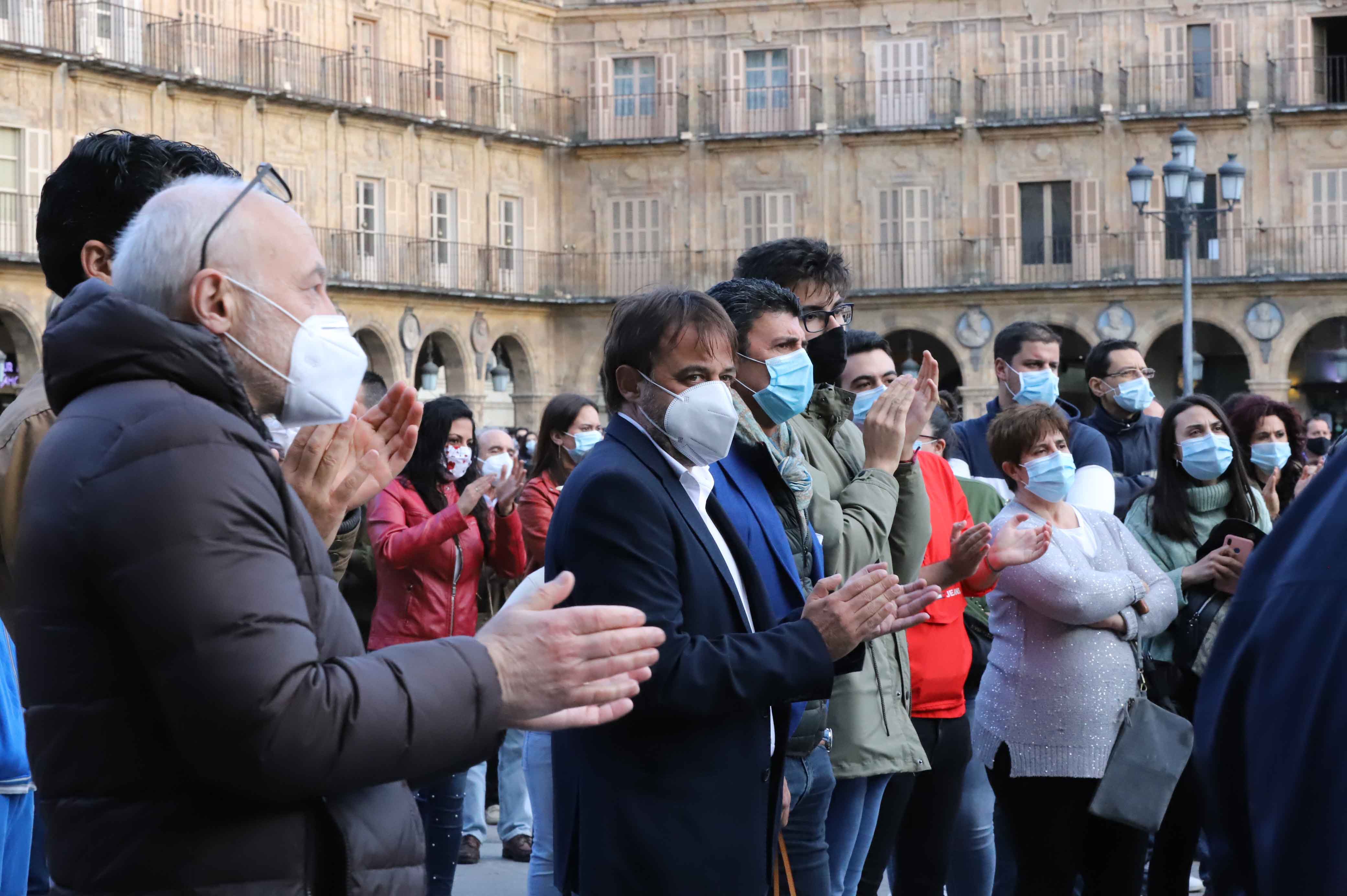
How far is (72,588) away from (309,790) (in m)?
0.36

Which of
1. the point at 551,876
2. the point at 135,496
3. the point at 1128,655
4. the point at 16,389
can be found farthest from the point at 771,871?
the point at 16,389

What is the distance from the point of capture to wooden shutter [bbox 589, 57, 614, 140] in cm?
3384

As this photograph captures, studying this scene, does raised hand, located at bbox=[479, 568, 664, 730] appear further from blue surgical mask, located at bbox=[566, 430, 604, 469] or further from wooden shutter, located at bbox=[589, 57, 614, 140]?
wooden shutter, located at bbox=[589, 57, 614, 140]

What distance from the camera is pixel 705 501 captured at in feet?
11.9

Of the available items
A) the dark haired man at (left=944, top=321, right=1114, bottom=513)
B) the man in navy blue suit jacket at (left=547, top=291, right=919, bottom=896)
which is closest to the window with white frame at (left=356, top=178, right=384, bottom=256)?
the dark haired man at (left=944, top=321, right=1114, bottom=513)

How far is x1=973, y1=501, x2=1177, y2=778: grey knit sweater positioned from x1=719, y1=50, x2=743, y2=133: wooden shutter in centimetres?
2892

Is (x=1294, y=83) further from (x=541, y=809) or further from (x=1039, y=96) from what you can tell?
(x=541, y=809)

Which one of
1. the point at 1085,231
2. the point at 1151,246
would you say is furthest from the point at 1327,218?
the point at 1085,231

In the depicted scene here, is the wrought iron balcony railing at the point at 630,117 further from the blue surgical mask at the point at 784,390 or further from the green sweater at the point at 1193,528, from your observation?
the blue surgical mask at the point at 784,390

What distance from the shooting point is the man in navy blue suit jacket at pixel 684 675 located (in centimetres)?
326

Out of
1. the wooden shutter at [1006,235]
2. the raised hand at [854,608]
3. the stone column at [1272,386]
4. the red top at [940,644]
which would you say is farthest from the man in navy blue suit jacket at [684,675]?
the wooden shutter at [1006,235]

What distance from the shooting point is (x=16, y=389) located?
2717 cm

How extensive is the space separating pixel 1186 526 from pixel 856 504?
2.04 m

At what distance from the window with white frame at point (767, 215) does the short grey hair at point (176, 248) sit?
31.0m
